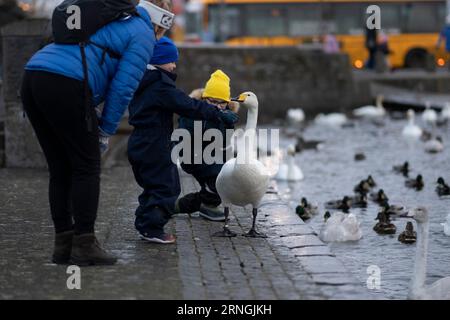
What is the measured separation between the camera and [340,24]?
38531mm

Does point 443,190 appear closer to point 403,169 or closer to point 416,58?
point 403,169

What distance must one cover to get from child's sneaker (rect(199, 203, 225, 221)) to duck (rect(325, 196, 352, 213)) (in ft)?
12.2

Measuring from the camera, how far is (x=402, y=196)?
45.1 feet

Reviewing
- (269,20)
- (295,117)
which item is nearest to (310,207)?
(295,117)

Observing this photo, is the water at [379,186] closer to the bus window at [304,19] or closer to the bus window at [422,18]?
the bus window at [304,19]

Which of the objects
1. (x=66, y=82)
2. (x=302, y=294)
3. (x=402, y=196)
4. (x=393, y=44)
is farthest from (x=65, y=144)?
(x=393, y=44)

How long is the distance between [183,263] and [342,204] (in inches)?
229

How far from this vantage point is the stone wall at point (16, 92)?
490 inches

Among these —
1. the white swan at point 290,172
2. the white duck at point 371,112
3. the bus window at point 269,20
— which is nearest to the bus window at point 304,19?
the bus window at point 269,20

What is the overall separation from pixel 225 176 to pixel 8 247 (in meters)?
1.66

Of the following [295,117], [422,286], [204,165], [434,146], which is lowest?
[295,117]

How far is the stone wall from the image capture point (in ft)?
40.9

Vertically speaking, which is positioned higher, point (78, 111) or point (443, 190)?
point (78, 111)

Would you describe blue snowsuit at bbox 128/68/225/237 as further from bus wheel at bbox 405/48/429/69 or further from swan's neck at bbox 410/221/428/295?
bus wheel at bbox 405/48/429/69
